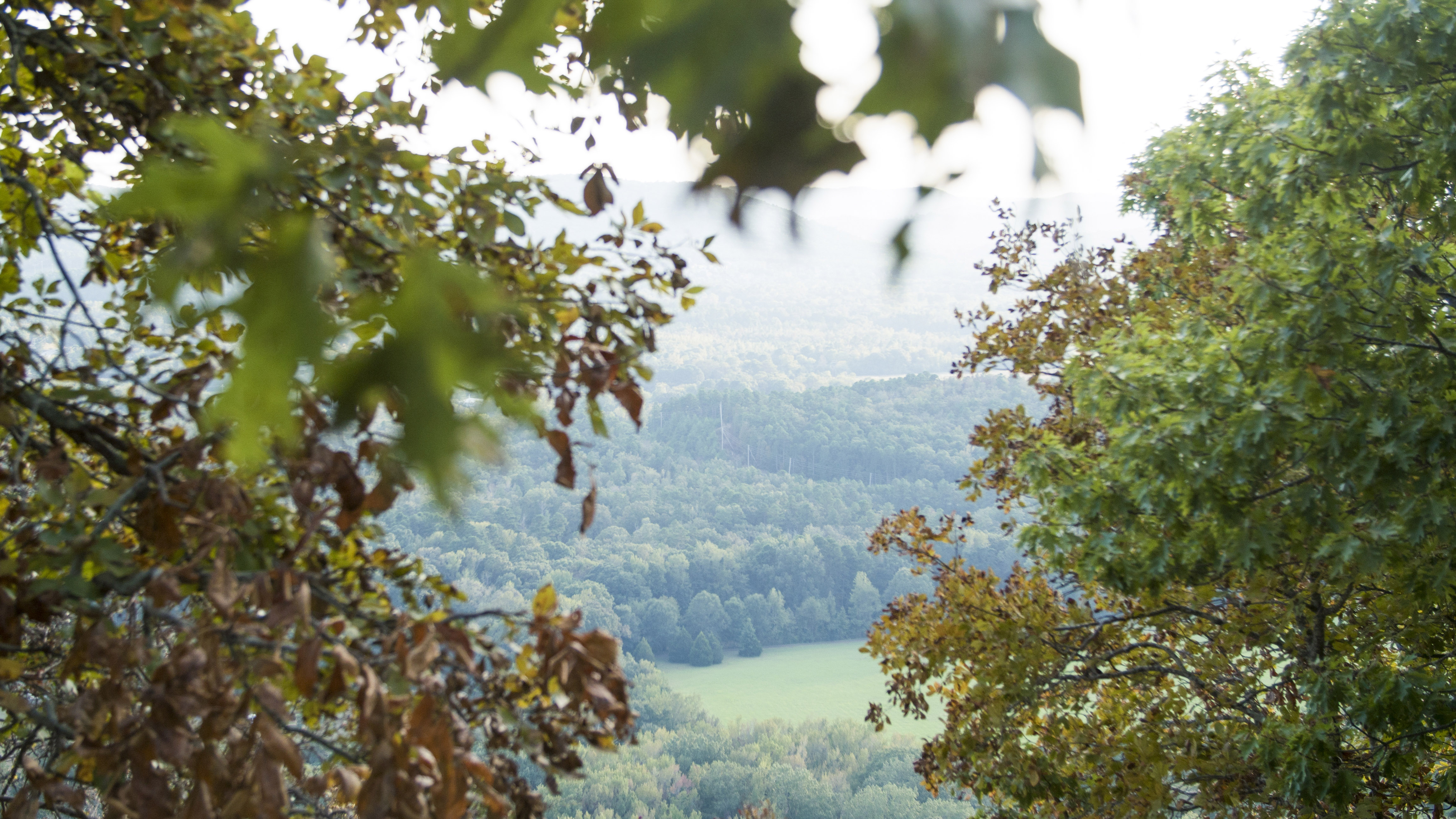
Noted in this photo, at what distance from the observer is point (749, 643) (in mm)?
38062

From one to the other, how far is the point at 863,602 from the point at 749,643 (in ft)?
17.7

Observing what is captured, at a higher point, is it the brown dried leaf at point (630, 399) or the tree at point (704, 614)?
the brown dried leaf at point (630, 399)

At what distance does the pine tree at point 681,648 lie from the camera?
37.2m

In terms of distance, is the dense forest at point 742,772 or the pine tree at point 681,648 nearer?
the dense forest at point 742,772

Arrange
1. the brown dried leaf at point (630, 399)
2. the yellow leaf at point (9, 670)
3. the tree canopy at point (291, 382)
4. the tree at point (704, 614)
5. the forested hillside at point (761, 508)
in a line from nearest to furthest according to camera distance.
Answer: the tree canopy at point (291, 382), the yellow leaf at point (9, 670), the brown dried leaf at point (630, 399), the forested hillside at point (761, 508), the tree at point (704, 614)

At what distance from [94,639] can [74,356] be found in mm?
2352

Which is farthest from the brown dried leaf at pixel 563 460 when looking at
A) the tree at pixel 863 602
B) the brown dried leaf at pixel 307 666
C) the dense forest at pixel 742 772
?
the tree at pixel 863 602

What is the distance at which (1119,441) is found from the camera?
171 inches

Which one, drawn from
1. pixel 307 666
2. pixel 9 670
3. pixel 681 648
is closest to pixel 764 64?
pixel 307 666

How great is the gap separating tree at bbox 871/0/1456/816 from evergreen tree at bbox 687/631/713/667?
3200 centimetres

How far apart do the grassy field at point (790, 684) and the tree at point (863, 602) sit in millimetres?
1101

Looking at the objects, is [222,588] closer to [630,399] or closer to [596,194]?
[630,399]

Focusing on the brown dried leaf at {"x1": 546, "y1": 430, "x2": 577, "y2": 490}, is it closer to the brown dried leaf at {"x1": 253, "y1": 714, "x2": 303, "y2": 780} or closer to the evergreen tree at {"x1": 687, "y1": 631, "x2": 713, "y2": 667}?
the brown dried leaf at {"x1": 253, "y1": 714, "x2": 303, "y2": 780}

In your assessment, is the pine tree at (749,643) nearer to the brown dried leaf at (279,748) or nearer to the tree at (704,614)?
the tree at (704,614)
